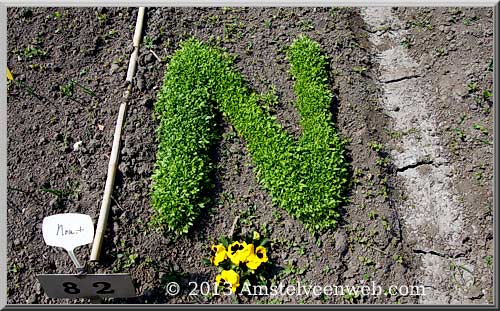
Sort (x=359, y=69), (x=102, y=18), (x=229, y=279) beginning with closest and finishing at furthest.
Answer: (x=229, y=279), (x=359, y=69), (x=102, y=18)

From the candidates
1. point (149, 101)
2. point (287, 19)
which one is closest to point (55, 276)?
point (149, 101)

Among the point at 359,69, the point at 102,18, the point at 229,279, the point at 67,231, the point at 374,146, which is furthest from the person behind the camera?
the point at 102,18

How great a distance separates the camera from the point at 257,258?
3457 mm

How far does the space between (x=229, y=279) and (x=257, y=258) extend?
0.73 feet

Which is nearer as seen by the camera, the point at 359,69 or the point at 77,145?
the point at 77,145

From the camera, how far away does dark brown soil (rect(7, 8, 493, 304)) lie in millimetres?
3559

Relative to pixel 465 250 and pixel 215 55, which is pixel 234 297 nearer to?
pixel 465 250

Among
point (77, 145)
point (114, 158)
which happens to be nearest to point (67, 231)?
point (114, 158)

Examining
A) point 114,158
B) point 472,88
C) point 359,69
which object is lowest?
point 114,158

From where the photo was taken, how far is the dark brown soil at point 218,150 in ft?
11.7

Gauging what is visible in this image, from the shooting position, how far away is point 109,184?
12.3 feet

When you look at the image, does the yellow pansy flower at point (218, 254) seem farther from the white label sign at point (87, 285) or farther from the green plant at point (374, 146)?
the green plant at point (374, 146)

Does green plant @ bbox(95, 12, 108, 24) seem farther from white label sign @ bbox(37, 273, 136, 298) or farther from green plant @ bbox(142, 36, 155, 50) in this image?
white label sign @ bbox(37, 273, 136, 298)

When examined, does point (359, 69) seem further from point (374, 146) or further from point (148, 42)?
point (148, 42)
